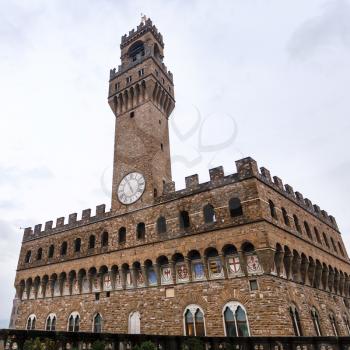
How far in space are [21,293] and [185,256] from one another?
18356mm

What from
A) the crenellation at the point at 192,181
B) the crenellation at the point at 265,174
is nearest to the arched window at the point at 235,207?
the crenellation at the point at 265,174

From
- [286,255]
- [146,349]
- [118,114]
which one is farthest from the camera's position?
[118,114]

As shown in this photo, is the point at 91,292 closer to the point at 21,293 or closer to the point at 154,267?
the point at 154,267

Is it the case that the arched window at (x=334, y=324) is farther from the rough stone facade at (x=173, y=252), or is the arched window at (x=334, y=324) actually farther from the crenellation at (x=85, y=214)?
the crenellation at (x=85, y=214)

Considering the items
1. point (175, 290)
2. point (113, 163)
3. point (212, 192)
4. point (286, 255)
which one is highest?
point (113, 163)

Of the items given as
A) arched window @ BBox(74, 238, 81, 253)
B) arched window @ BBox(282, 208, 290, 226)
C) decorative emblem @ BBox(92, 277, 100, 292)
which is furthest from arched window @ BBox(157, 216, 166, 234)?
arched window @ BBox(74, 238, 81, 253)

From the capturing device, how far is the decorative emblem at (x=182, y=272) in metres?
18.8

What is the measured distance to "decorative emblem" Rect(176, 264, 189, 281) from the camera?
61.8ft

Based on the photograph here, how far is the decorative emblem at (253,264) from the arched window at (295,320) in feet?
9.57

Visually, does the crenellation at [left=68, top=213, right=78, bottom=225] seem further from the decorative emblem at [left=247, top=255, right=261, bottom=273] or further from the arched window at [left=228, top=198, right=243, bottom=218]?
the decorative emblem at [left=247, top=255, right=261, bottom=273]

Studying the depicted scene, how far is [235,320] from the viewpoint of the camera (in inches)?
642

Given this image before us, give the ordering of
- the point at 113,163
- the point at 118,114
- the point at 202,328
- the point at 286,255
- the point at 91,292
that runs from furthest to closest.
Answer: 1. the point at 118,114
2. the point at 113,163
3. the point at 91,292
4. the point at 286,255
5. the point at 202,328

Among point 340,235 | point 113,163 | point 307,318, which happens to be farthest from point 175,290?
point 340,235

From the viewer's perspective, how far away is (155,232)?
21031mm
